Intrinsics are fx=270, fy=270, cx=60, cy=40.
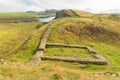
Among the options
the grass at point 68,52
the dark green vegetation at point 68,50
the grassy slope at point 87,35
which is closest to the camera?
the dark green vegetation at point 68,50

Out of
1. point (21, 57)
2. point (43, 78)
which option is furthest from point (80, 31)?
point (43, 78)

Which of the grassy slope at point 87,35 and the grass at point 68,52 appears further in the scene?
the grassy slope at point 87,35

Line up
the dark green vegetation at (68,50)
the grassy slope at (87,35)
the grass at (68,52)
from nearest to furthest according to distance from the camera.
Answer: the dark green vegetation at (68,50), the grass at (68,52), the grassy slope at (87,35)

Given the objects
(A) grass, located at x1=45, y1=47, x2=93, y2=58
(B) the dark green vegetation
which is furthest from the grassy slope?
(A) grass, located at x1=45, y1=47, x2=93, y2=58

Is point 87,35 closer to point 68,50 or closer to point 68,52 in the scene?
point 68,50

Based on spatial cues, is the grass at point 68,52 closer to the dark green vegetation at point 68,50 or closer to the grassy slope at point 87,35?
the dark green vegetation at point 68,50

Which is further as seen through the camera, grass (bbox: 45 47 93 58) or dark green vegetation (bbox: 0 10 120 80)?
grass (bbox: 45 47 93 58)

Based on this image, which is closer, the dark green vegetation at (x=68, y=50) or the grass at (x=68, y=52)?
the dark green vegetation at (x=68, y=50)

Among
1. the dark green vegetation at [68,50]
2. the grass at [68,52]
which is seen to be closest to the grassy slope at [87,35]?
the dark green vegetation at [68,50]

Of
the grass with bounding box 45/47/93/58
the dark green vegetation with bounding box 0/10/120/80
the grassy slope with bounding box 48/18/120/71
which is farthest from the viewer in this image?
the grassy slope with bounding box 48/18/120/71

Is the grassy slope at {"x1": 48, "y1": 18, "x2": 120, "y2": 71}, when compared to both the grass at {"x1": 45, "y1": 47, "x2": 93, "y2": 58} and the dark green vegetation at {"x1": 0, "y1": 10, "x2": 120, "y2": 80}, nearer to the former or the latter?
the dark green vegetation at {"x1": 0, "y1": 10, "x2": 120, "y2": 80}

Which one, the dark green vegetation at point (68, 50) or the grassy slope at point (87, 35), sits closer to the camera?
the dark green vegetation at point (68, 50)

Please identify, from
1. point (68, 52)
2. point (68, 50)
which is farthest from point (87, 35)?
point (68, 52)

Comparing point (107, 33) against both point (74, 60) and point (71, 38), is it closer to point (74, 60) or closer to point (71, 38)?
point (71, 38)
